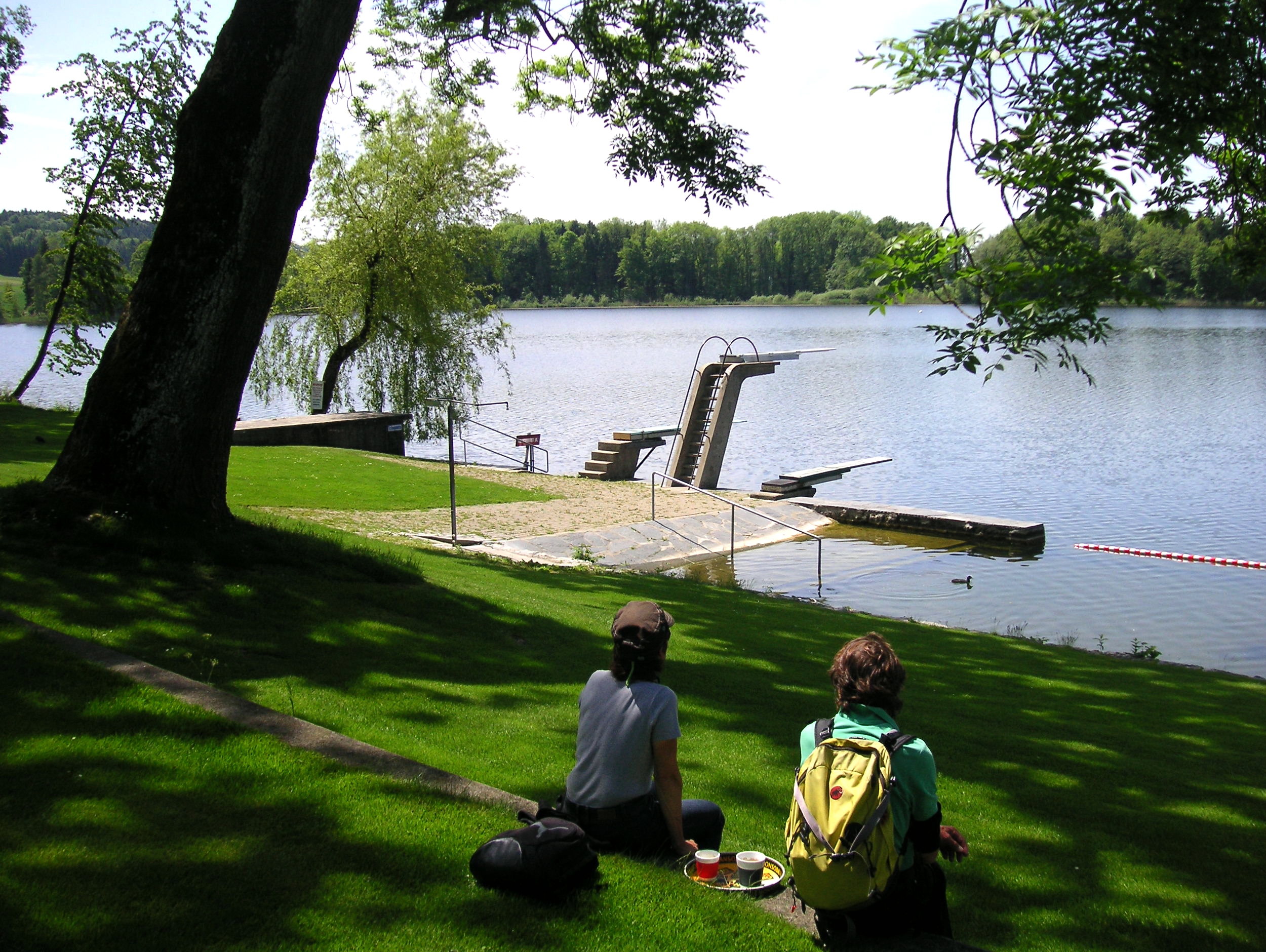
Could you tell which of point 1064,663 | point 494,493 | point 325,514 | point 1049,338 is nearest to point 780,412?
point 494,493

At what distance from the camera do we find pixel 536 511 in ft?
67.0

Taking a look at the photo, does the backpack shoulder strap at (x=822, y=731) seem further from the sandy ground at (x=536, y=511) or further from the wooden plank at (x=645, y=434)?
the wooden plank at (x=645, y=434)

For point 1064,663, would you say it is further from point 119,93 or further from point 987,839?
point 119,93

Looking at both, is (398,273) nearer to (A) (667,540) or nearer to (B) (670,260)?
(A) (667,540)

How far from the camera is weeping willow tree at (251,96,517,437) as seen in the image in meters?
30.4

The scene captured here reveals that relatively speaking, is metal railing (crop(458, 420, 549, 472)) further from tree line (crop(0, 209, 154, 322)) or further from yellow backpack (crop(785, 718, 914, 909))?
yellow backpack (crop(785, 718, 914, 909))

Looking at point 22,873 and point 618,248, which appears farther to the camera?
point 618,248

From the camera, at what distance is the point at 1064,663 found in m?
11.1

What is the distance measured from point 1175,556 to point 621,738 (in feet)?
64.0

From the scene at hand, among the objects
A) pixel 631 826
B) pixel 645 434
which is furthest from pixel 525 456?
pixel 631 826

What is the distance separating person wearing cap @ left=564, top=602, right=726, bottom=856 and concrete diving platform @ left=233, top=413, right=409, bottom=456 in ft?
71.8

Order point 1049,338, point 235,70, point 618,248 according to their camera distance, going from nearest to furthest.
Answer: point 1049,338 < point 235,70 < point 618,248

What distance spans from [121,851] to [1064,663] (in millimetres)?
10019

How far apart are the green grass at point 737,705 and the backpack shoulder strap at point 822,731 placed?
0.78m
